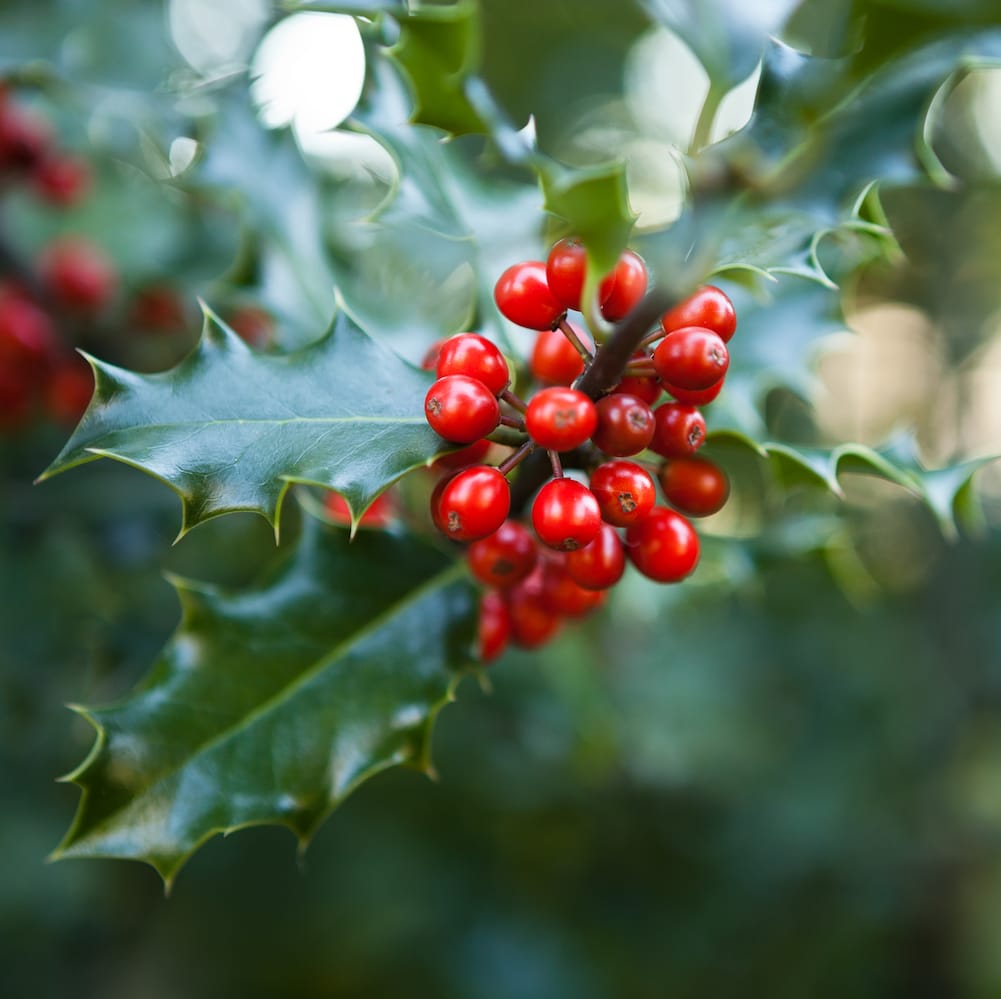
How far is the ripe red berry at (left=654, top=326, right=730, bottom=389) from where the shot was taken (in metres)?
0.83

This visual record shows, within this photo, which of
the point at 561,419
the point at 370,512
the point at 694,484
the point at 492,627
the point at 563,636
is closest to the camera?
the point at 561,419

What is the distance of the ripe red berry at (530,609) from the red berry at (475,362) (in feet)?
1.14

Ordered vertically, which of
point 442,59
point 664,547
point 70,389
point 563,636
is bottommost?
point 563,636

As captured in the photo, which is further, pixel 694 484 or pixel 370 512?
pixel 370 512

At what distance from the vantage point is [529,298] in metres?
0.91

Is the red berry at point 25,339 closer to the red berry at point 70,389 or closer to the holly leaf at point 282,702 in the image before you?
the red berry at point 70,389

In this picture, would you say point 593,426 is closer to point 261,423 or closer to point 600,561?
point 600,561

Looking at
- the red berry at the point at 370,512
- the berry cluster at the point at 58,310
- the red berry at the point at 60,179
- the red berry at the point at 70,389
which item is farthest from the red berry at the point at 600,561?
the red berry at the point at 60,179

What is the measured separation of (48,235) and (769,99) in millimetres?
2209

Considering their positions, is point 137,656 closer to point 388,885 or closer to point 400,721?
point 400,721

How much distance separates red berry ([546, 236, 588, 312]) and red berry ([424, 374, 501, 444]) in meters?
0.12

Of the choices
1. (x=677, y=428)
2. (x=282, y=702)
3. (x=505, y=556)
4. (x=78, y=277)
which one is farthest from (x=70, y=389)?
(x=677, y=428)

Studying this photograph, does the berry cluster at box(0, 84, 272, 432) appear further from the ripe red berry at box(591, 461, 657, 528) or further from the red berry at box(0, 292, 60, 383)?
the ripe red berry at box(591, 461, 657, 528)

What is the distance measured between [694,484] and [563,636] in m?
0.81
